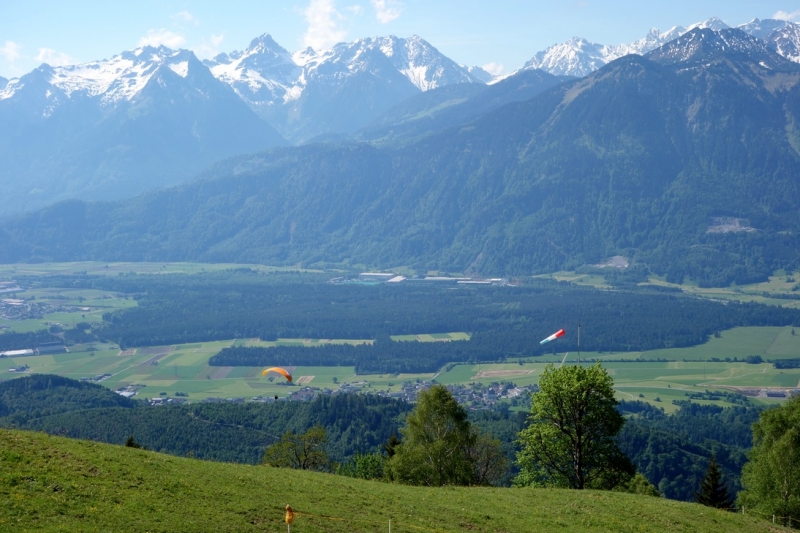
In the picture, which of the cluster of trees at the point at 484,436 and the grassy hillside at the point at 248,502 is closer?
the grassy hillside at the point at 248,502

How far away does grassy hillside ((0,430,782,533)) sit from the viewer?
35.7 metres

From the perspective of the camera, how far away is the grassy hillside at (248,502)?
117ft

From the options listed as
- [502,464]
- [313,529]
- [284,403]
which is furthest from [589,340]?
[313,529]

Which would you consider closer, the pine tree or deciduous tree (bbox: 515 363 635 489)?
deciduous tree (bbox: 515 363 635 489)

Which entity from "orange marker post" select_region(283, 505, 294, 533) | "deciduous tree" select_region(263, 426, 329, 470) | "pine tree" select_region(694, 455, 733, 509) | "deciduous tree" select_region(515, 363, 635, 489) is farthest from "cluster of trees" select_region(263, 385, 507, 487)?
"orange marker post" select_region(283, 505, 294, 533)

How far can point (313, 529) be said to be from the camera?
3841 centimetres

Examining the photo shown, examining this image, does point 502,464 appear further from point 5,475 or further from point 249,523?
point 5,475

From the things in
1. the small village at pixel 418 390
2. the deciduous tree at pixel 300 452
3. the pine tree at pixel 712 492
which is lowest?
the pine tree at pixel 712 492

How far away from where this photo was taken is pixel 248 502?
40.4 metres

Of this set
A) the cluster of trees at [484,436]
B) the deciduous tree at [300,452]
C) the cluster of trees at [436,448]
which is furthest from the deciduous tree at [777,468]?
the deciduous tree at [300,452]

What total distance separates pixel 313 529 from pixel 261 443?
→ 77967 millimetres

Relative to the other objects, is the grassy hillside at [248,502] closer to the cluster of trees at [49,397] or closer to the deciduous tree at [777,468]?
the deciduous tree at [777,468]

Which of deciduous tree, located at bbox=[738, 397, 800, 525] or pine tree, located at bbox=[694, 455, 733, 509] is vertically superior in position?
deciduous tree, located at bbox=[738, 397, 800, 525]

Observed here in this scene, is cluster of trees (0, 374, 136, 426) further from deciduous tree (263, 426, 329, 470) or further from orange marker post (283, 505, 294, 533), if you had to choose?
orange marker post (283, 505, 294, 533)
